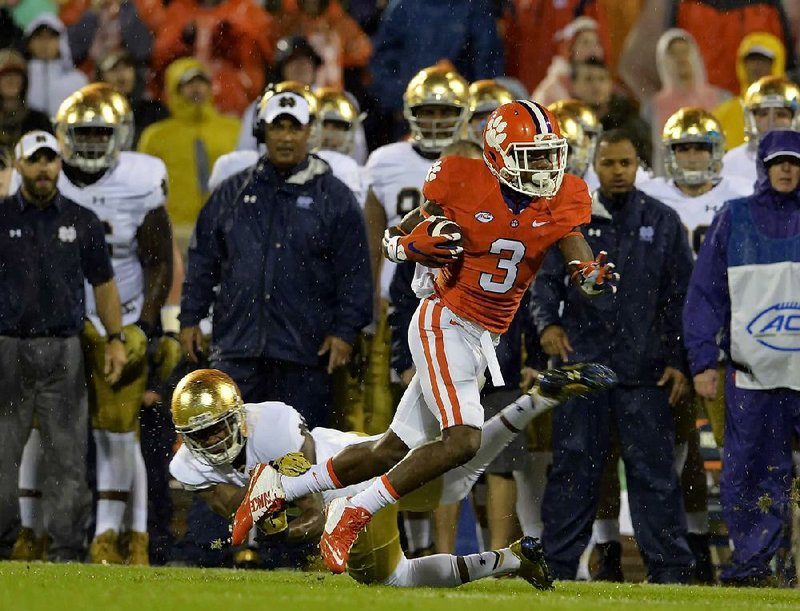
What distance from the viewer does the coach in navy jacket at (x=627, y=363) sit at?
26.8 feet

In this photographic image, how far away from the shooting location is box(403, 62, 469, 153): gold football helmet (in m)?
9.27

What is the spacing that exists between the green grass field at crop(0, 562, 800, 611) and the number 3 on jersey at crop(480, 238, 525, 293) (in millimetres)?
1145

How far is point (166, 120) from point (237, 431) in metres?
4.95

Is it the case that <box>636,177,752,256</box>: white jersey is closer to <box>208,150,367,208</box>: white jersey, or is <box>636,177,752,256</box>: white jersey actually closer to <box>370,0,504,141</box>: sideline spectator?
<box>208,150,367,208</box>: white jersey


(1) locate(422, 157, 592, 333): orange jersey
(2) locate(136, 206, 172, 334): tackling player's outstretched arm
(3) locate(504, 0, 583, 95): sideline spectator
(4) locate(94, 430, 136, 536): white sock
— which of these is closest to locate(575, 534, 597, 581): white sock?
(1) locate(422, 157, 592, 333): orange jersey

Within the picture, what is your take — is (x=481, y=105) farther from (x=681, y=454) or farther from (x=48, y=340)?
(x=48, y=340)

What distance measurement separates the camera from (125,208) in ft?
30.6

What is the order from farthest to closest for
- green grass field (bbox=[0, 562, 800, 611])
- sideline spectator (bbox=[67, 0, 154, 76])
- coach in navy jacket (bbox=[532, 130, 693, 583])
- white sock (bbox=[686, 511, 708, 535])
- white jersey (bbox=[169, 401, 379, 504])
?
1. sideline spectator (bbox=[67, 0, 154, 76])
2. white sock (bbox=[686, 511, 708, 535])
3. coach in navy jacket (bbox=[532, 130, 693, 583])
4. white jersey (bbox=[169, 401, 379, 504])
5. green grass field (bbox=[0, 562, 800, 611])

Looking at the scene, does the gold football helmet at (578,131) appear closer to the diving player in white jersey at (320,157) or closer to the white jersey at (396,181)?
the white jersey at (396,181)

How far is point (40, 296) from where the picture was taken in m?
8.62

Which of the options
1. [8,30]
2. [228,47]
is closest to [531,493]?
[228,47]

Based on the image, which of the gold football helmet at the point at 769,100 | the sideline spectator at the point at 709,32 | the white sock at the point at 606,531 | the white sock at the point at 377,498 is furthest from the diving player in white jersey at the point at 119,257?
the sideline spectator at the point at 709,32

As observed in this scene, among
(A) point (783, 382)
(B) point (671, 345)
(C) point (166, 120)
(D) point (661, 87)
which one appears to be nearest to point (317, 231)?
(B) point (671, 345)

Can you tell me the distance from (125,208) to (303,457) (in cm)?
299
